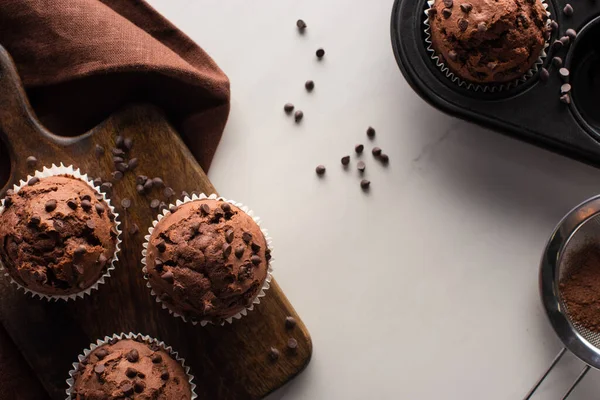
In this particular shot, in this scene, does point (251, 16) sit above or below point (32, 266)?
above

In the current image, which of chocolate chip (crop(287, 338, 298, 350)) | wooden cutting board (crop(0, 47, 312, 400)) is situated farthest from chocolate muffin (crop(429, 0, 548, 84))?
chocolate chip (crop(287, 338, 298, 350))

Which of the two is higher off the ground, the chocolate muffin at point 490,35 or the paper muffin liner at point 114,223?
the chocolate muffin at point 490,35

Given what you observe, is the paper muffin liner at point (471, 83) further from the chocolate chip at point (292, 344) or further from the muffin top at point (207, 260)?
the chocolate chip at point (292, 344)

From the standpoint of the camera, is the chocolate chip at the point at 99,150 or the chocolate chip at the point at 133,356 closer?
the chocolate chip at the point at 133,356

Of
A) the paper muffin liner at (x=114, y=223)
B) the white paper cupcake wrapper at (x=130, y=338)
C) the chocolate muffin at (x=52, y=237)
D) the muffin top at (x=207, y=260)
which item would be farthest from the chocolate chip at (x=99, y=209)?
the white paper cupcake wrapper at (x=130, y=338)

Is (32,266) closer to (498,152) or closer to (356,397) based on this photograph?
(356,397)

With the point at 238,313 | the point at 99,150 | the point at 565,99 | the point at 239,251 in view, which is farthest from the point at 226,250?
the point at 565,99

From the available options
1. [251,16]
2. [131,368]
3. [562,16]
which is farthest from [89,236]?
[562,16]
